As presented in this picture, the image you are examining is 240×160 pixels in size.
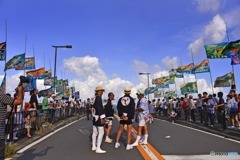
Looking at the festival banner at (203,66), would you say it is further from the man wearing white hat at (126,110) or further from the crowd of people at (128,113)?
the man wearing white hat at (126,110)

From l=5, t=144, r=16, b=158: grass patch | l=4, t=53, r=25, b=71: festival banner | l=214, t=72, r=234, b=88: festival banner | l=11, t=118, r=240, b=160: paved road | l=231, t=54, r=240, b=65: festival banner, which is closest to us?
Result: l=11, t=118, r=240, b=160: paved road

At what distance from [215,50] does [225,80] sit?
8.00 feet

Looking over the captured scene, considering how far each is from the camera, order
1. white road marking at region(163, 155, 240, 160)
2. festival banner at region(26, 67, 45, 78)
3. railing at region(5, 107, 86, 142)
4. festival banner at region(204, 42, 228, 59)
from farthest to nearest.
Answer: festival banner at region(26, 67, 45, 78), festival banner at region(204, 42, 228, 59), railing at region(5, 107, 86, 142), white road marking at region(163, 155, 240, 160)

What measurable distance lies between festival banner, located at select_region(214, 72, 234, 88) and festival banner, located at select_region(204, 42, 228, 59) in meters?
1.69

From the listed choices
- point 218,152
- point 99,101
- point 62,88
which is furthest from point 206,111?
point 62,88

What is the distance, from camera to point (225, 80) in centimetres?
2153

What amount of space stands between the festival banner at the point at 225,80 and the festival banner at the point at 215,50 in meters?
1.69

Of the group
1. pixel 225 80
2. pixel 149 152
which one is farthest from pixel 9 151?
pixel 225 80

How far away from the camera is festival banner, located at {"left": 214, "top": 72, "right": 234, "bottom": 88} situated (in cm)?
2128

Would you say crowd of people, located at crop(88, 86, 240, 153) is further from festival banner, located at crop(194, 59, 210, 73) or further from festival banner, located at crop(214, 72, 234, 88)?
festival banner, located at crop(194, 59, 210, 73)

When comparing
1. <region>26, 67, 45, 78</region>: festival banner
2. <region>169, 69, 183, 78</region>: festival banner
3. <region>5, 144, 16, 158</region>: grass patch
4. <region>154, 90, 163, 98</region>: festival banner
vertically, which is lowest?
<region>5, 144, 16, 158</region>: grass patch

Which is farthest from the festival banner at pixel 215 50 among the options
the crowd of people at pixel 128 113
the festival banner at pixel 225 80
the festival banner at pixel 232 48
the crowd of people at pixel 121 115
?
the crowd of people at pixel 121 115

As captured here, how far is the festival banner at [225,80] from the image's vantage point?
69.8 ft

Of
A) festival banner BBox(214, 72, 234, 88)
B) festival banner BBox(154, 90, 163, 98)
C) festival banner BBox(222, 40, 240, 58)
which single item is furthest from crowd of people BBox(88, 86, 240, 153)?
festival banner BBox(154, 90, 163, 98)
